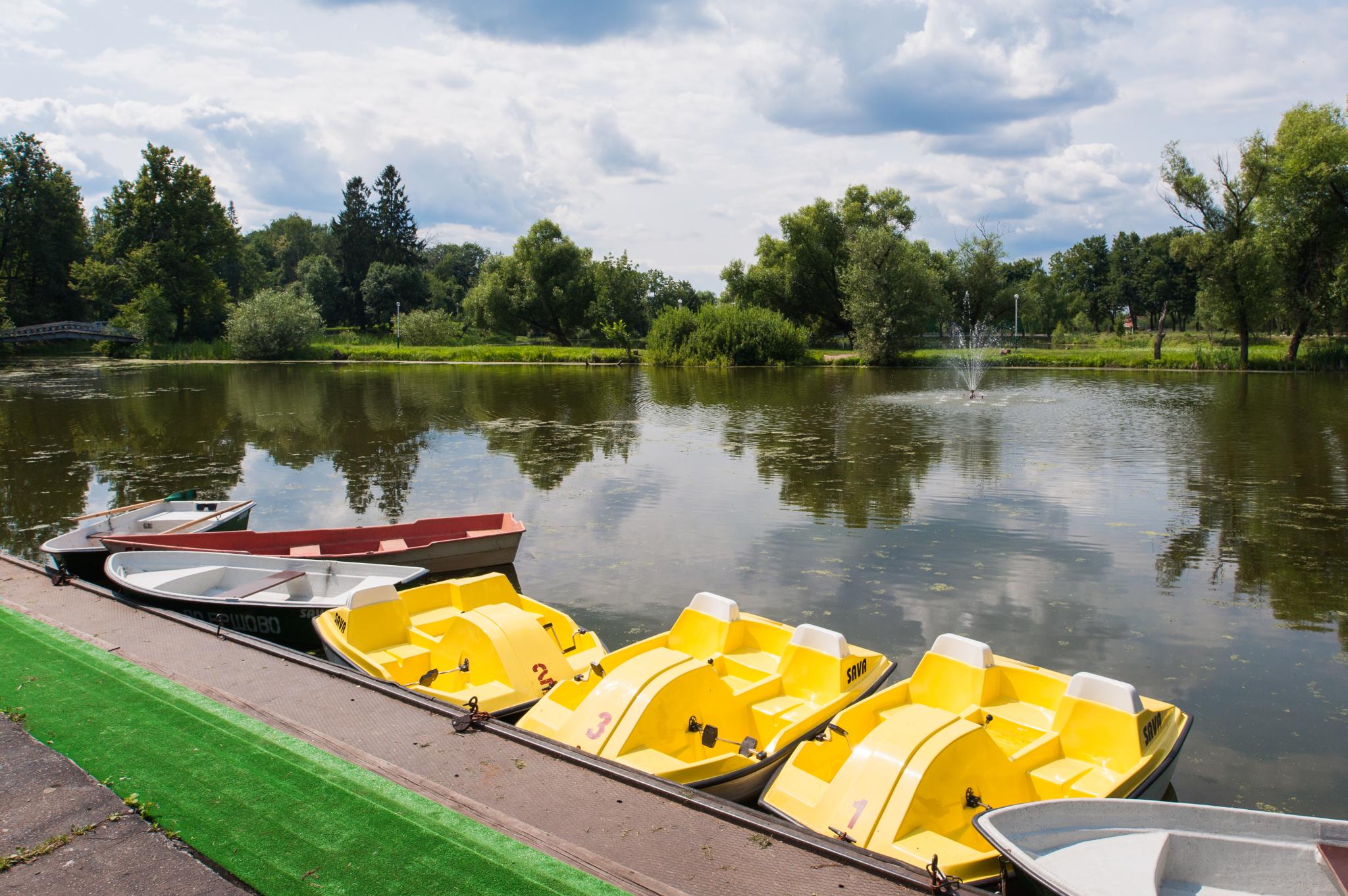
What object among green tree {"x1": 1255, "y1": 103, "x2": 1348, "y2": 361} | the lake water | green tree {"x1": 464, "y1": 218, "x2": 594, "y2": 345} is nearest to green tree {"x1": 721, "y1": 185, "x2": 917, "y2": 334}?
green tree {"x1": 464, "y1": 218, "x2": 594, "y2": 345}

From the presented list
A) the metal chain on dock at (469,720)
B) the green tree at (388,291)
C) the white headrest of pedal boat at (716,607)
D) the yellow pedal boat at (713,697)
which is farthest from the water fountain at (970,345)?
the green tree at (388,291)

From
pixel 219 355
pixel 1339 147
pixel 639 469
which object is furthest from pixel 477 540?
pixel 219 355

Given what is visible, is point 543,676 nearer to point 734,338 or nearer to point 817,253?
point 734,338

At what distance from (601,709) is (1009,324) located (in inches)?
3012

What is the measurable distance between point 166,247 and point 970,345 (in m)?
61.4

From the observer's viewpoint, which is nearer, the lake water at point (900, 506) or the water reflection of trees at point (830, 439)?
the lake water at point (900, 506)

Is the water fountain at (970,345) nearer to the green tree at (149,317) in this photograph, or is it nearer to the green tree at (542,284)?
the green tree at (542,284)

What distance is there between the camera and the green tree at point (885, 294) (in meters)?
53.1

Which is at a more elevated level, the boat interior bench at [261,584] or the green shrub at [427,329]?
the green shrub at [427,329]

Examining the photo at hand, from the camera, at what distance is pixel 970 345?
59.2 meters

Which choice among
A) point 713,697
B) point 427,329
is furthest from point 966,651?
point 427,329

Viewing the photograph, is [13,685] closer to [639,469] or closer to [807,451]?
[639,469]

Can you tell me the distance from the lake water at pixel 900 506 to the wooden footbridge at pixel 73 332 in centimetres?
3799

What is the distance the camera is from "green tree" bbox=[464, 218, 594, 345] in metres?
72.0
